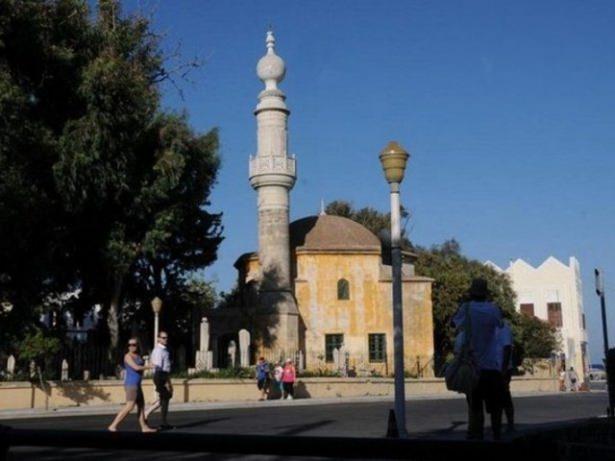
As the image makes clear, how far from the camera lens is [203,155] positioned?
31344 mm

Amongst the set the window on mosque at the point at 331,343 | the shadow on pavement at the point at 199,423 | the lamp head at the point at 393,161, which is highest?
the lamp head at the point at 393,161

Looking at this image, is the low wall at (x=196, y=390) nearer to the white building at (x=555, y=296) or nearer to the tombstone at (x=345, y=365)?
the tombstone at (x=345, y=365)

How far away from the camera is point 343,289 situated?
43156 mm

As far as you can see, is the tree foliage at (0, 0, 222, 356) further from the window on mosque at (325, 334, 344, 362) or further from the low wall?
the window on mosque at (325, 334, 344, 362)

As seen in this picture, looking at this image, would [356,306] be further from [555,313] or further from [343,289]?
[555,313]

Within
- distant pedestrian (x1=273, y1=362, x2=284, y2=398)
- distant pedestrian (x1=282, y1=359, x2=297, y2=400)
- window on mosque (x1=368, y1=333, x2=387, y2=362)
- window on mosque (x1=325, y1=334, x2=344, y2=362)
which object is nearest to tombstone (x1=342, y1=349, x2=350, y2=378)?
window on mosque (x1=325, y1=334, x2=344, y2=362)

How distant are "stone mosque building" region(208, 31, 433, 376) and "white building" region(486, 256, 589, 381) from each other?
23989mm

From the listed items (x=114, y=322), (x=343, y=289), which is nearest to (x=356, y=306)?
(x=343, y=289)

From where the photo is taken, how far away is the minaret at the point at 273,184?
39219 mm

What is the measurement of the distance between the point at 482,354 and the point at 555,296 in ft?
203

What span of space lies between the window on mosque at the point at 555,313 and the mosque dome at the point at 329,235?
1071 inches

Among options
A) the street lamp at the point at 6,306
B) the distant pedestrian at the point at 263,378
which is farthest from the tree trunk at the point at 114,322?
the distant pedestrian at the point at 263,378

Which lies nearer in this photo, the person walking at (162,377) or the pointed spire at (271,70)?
the person walking at (162,377)

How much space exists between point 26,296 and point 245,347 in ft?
35.9
